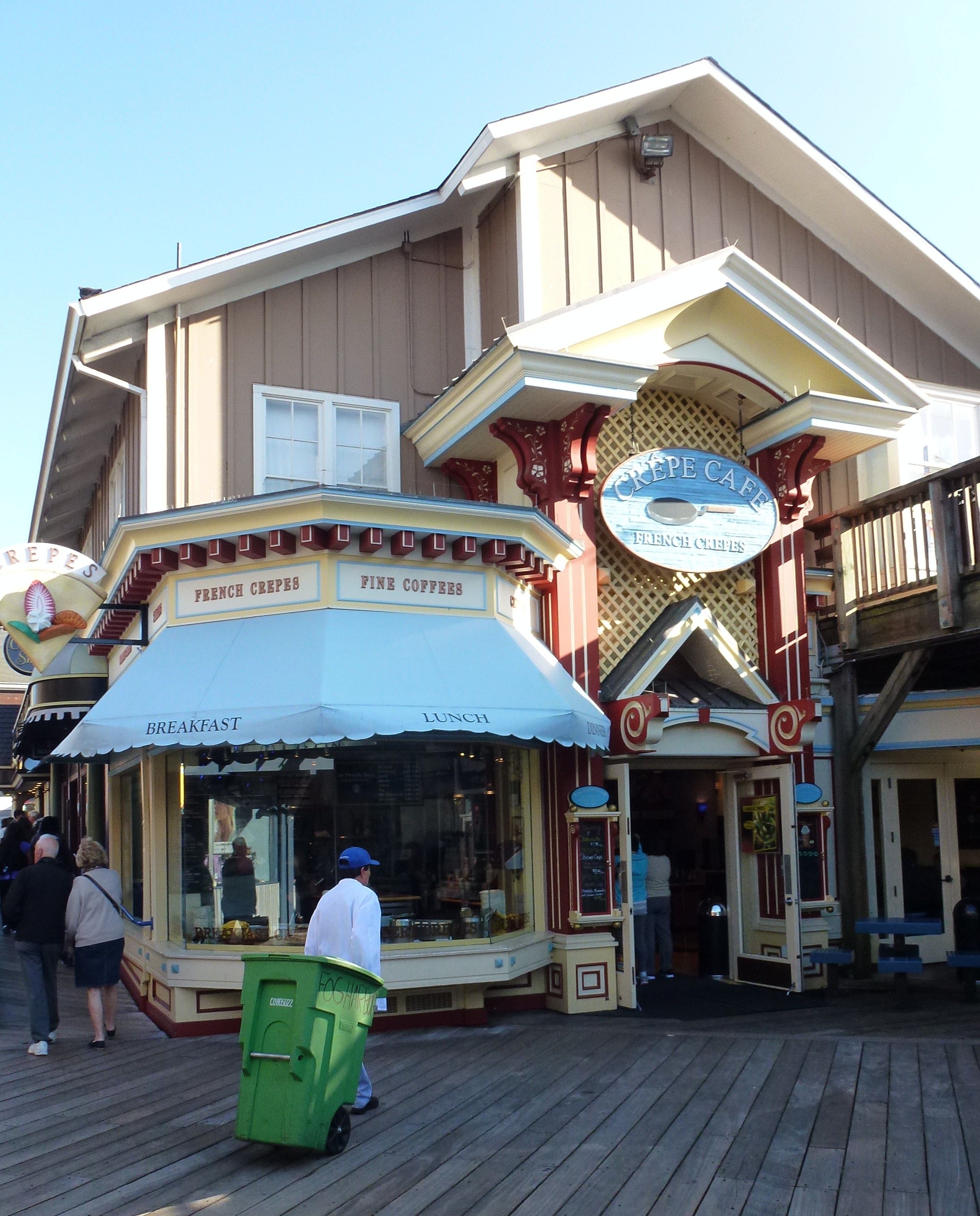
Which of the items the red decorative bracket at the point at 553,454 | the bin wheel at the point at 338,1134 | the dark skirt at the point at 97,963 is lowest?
the bin wheel at the point at 338,1134

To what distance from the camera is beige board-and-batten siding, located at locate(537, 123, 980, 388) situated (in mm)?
13242

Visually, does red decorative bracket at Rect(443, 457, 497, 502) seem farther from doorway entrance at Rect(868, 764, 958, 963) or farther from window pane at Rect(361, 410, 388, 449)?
doorway entrance at Rect(868, 764, 958, 963)

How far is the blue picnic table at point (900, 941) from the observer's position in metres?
11.6

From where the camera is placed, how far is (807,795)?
509 inches

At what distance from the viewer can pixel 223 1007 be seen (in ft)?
34.6

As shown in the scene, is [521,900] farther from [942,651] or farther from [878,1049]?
[942,651]

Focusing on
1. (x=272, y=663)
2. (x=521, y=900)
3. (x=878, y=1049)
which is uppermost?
(x=272, y=663)

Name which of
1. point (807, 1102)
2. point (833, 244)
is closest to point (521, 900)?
point (807, 1102)

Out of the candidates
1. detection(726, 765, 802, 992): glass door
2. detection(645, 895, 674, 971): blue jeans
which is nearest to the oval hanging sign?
detection(726, 765, 802, 992): glass door

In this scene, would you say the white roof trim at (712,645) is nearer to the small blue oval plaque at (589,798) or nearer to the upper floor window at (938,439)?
the small blue oval plaque at (589,798)

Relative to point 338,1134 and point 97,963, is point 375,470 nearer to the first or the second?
point 97,963

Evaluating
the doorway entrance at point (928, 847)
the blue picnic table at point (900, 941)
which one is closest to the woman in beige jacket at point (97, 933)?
the blue picnic table at point (900, 941)

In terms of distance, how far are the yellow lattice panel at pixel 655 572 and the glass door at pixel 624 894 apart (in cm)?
122

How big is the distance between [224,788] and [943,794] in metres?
9.16
